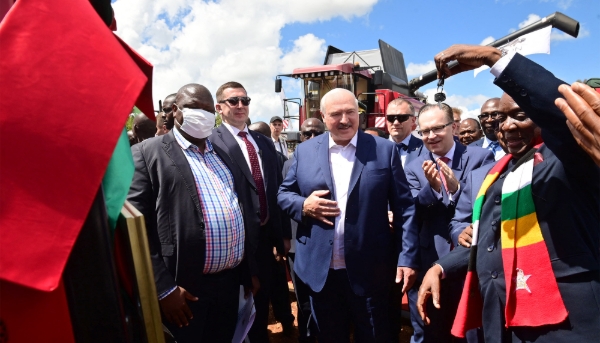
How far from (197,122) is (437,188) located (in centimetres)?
183

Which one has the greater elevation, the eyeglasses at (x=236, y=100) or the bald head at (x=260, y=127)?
the bald head at (x=260, y=127)

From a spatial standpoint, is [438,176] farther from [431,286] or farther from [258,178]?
Result: [258,178]

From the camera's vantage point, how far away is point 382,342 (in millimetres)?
2797

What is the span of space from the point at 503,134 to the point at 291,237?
7.54ft

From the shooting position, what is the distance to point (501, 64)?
4.88ft

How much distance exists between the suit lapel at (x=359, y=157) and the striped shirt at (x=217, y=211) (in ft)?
2.71

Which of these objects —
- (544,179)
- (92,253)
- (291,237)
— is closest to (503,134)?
(544,179)

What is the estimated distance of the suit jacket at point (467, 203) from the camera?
92.8 inches

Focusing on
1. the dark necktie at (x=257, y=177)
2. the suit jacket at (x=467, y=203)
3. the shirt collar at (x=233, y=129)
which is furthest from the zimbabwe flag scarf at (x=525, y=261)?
the shirt collar at (x=233, y=129)

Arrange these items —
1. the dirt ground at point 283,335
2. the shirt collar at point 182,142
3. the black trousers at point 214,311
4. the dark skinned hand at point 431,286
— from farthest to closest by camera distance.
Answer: the dirt ground at point 283,335, the shirt collar at point 182,142, the black trousers at point 214,311, the dark skinned hand at point 431,286

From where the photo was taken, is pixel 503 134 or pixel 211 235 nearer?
pixel 503 134

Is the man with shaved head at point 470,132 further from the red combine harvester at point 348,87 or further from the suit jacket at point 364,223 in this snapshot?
the suit jacket at point 364,223

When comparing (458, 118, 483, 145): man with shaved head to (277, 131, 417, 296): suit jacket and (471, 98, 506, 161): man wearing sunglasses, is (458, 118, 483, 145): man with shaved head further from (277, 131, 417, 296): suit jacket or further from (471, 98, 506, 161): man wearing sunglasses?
(277, 131, 417, 296): suit jacket

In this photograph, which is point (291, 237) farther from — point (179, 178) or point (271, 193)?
point (179, 178)
